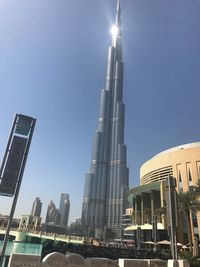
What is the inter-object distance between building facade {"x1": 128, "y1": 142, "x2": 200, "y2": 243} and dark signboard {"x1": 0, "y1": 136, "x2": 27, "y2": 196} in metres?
43.5

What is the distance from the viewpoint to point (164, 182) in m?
58.6

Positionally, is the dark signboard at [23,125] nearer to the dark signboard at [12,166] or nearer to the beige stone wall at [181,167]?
the dark signboard at [12,166]

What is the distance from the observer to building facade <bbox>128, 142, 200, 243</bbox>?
2144 inches

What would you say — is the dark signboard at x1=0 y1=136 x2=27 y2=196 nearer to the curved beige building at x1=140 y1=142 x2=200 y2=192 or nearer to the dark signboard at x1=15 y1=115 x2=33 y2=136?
the dark signboard at x1=15 y1=115 x2=33 y2=136

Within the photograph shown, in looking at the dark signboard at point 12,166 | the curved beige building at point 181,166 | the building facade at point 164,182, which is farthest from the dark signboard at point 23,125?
the curved beige building at point 181,166

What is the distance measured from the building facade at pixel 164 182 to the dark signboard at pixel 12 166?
4354cm

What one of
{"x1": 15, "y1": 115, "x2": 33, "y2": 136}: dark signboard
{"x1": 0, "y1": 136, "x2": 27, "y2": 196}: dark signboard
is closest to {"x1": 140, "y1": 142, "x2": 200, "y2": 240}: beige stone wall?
{"x1": 15, "y1": 115, "x2": 33, "y2": 136}: dark signboard

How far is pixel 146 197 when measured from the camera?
6906 centimetres

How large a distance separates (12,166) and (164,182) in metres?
52.0

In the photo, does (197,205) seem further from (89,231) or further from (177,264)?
(89,231)

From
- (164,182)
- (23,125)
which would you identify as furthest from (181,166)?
(23,125)

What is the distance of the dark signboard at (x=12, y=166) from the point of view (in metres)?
11.1

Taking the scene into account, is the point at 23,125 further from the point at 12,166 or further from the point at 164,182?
the point at 164,182

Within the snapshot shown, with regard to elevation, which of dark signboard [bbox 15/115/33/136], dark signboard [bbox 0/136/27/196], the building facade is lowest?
dark signboard [bbox 0/136/27/196]
